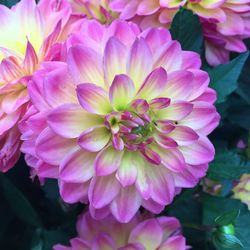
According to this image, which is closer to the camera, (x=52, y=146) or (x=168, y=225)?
(x=52, y=146)

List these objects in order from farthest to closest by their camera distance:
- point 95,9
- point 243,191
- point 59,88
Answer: point 243,191
point 95,9
point 59,88

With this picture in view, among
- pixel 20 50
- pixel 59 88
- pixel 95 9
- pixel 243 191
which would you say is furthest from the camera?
pixel 243 191

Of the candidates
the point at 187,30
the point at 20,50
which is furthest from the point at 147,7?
the point at 20,50

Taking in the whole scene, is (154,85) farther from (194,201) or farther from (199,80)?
(194,201)

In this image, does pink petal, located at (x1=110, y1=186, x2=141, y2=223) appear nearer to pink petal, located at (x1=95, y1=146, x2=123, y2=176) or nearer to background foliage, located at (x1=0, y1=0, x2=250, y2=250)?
pink petal, located at (x1=95, y1=146, x2=123, y2=176)

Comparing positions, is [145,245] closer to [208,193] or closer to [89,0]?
[208,193]

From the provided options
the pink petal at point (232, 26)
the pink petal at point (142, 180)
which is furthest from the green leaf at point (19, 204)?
the pink petal at point (232, 26)

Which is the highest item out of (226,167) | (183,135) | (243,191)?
(183,135)

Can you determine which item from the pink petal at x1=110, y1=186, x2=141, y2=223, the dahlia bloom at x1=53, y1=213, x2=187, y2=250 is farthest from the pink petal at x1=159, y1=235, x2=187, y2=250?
the pink petal at x1=110, y1=186, x2=141, y2=223
